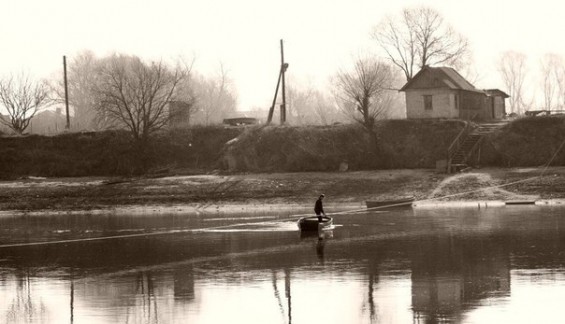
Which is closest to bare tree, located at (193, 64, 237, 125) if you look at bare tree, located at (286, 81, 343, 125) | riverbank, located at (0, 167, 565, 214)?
bare tree, located at (286, 81, 343, 125)

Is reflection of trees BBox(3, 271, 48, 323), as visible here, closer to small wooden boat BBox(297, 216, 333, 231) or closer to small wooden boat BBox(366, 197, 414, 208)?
small wooden boat BBox(297, 216, 333, 231)

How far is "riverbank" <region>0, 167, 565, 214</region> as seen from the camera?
63.1 m

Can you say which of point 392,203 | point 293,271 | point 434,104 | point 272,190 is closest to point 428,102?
point 434,104

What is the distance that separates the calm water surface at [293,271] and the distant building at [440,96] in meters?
31.1

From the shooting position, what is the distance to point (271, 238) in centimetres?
4475

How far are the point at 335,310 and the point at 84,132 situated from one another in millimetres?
66307

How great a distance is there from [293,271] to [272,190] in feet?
111

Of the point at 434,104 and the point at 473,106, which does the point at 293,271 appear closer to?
the point at 434,104

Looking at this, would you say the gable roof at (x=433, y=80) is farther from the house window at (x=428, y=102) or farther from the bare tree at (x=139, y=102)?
the bare tree at (x=139, y=102)

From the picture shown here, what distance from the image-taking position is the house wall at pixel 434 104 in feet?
276

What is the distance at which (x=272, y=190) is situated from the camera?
67938mm

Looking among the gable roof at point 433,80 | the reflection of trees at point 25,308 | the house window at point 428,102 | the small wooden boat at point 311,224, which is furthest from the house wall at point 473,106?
the reflection of trees at point 25,308

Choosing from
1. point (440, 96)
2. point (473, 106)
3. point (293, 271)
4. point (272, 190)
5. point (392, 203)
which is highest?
point (440, 96)

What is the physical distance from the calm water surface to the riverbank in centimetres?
919
